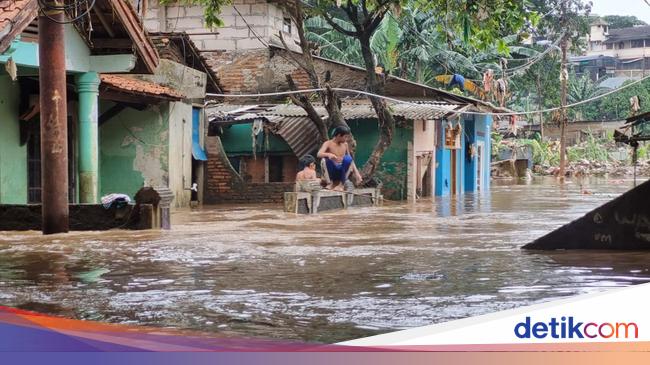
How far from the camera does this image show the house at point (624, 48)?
63125 millimetres

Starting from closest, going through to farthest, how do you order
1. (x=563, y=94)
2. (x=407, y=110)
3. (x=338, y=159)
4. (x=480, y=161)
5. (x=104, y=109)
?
1. (x=104, y=109)
2. (x=338, y=159)
3. (x=407, y=110)
4. (x=480, y=161)
5. (x=563, y=94)

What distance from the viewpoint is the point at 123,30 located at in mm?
15023

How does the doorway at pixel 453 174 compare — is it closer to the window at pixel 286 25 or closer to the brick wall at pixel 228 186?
the window at pixel 286 25

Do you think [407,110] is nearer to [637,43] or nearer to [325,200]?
[325,200]

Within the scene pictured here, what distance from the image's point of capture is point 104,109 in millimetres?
19000

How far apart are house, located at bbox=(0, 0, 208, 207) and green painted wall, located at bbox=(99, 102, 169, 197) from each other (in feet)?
0.07

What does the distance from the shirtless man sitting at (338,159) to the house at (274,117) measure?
123 inches

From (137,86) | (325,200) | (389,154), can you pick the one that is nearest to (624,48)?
(389,154)

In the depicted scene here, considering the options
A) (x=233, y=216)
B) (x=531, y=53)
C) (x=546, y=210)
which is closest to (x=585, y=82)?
(x=531, y=53)

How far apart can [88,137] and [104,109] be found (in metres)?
4.43

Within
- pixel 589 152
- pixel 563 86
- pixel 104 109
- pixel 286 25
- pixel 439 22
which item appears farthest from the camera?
pixel 589 152

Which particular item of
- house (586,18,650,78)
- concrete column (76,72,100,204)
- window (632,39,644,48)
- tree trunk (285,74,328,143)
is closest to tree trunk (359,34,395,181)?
tree trunk (285,74,328,143)

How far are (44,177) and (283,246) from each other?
298 centimetres

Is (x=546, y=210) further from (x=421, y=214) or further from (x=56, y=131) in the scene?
(x=56, y=131)
